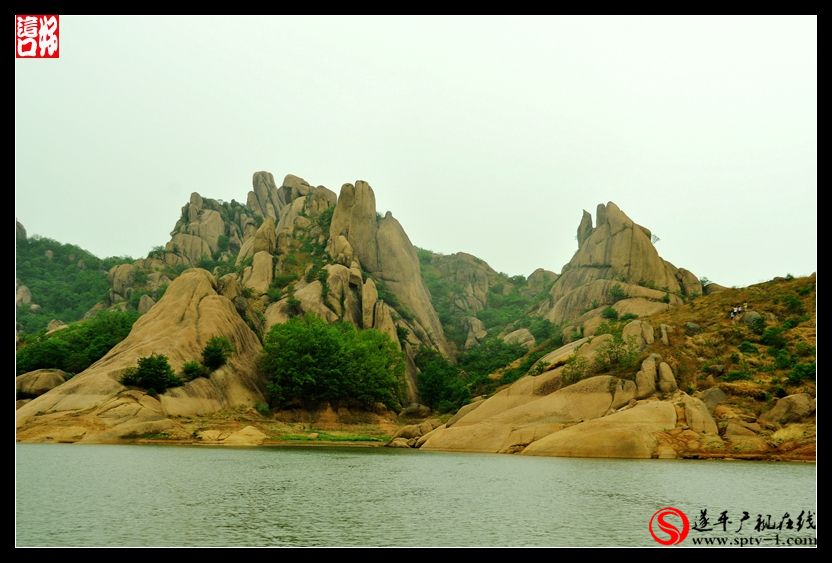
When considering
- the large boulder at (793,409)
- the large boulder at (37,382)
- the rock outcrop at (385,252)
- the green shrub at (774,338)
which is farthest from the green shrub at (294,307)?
the large boulder at (793,409)

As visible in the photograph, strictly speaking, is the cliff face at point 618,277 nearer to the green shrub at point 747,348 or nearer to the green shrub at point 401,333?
the green shrub at point 401,333

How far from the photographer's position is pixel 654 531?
68.2 feet

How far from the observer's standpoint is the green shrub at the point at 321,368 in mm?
69375

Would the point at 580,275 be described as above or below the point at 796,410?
above

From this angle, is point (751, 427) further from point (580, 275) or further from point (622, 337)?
point (580, 275)

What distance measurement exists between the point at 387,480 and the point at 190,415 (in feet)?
104

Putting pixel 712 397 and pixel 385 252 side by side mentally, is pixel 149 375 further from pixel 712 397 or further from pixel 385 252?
pixel 385 252

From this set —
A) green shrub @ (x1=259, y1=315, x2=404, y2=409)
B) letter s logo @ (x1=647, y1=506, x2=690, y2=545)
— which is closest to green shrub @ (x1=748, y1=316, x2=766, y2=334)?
green shrub @ (x1=259, y1=315, x2=404, y2=409)

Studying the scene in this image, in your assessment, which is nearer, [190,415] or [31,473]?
[31,473]

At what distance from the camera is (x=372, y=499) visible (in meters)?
26.4

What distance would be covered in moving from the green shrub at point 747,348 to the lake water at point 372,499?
1378 cm
